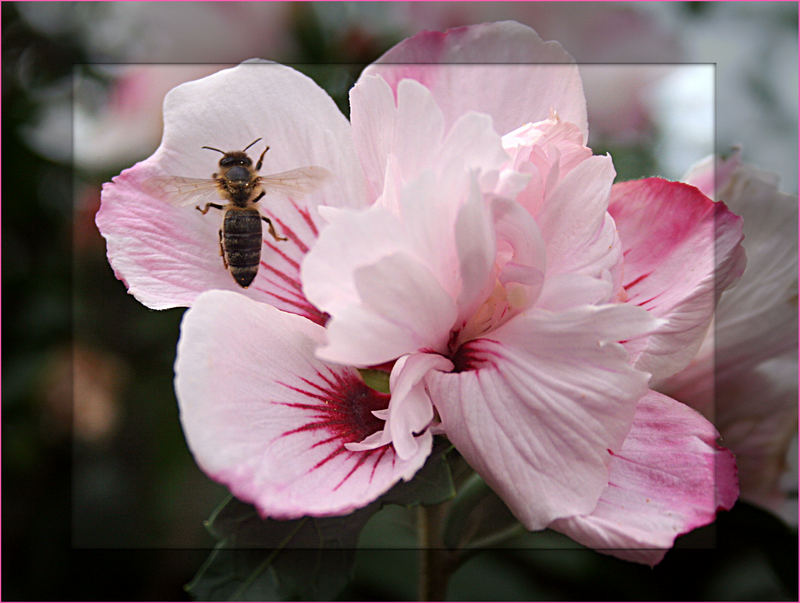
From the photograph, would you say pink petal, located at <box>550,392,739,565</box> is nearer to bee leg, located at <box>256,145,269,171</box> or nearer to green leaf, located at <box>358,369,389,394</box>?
green leaf, located at <box>358,369,389,394</box>

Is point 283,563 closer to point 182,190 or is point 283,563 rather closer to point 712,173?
point 182,190

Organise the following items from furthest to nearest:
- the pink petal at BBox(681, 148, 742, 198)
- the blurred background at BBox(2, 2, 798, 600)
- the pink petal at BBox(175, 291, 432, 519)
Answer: the blurred background at BBox(2, 2, 798, 600)
the pink petal at BBox(681, 148, 742, 198)
the pink petal at BBox(175, 291, 432, 519)

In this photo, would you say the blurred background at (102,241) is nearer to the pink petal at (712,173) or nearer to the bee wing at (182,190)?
the pink petal at (712,173)

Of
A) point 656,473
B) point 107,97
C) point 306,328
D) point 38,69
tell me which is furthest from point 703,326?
point 38,69

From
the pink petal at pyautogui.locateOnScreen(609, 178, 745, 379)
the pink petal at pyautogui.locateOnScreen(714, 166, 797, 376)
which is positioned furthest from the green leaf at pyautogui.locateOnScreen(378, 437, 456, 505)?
the pink petal at pyautogui.locateOnScreen(714, 166, 797, 376)

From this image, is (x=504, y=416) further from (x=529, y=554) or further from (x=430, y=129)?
(x=529, y=554)

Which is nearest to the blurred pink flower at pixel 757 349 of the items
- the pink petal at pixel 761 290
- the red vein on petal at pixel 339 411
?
the pink petal at pixel 761 290
